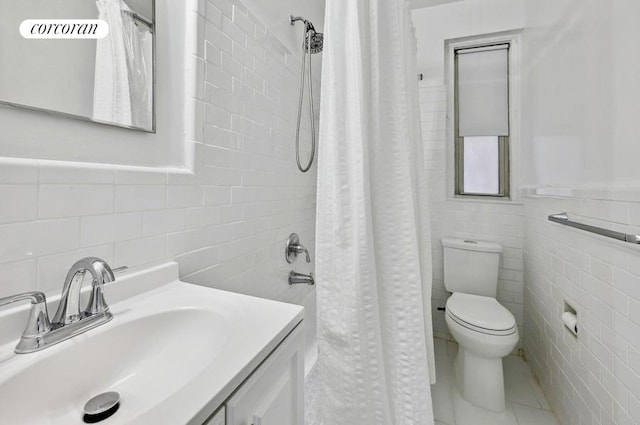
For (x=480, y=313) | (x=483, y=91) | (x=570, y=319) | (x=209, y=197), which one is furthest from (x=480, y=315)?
(x=483, y=91)

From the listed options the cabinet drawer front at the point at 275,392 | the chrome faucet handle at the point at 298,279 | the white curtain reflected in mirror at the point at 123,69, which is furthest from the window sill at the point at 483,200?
the white curtain reflected in mirror at the point at 123,69

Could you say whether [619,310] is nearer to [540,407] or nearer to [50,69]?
[540,407]

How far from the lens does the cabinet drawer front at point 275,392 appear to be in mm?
475

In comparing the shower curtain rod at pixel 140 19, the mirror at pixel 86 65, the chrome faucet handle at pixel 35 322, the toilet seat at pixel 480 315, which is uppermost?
the shower curtain rod at pixel 140 19

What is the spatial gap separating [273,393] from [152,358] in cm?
29

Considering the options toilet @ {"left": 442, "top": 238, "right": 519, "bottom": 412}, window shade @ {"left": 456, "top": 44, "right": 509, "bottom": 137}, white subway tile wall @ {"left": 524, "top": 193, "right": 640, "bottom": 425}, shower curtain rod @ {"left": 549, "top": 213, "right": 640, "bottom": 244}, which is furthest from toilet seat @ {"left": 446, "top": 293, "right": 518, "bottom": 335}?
window shade @ {"left": 456, "top": 44, "right": 509, "bottom": 137}

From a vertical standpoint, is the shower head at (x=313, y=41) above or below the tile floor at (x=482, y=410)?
above

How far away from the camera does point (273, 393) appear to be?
22.7 inches

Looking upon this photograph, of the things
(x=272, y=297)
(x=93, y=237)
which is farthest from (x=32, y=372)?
(x=272, y=297)

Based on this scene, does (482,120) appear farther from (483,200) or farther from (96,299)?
(96,299)

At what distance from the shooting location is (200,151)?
0.92 metres

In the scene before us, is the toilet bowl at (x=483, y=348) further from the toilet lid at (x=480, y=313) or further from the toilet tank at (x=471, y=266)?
the toilet tank at (x=471, y=266)

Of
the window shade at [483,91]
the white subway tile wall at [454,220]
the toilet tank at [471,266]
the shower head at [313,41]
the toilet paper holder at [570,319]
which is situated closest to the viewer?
the toilet paper holder at [570,319]

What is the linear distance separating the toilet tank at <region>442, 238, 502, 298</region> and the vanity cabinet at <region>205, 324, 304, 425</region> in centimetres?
165
